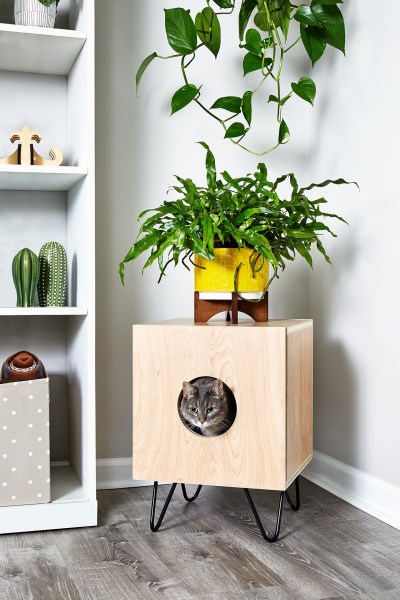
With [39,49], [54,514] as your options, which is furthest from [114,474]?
[39,49]

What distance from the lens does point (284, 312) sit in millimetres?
2439

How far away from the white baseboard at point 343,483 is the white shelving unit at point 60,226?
0.46 ft

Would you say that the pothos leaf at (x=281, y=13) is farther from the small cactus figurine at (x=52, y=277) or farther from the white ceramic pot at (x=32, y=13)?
the small cactus figurine at (x=52, y=277)

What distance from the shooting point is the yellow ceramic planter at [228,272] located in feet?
5.86

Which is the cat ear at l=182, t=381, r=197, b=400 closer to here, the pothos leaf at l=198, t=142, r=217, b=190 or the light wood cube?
the light wood cube

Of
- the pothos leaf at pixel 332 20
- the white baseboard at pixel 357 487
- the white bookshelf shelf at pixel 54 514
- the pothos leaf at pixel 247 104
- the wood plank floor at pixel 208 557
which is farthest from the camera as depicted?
the pothos leaf at pixel 247 104

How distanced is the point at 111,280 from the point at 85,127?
1.82ft

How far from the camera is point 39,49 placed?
1927mm

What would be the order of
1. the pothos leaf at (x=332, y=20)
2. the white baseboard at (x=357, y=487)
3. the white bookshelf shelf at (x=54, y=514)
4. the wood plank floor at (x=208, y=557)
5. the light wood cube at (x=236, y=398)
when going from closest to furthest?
the wood plank floor at (x=208, y=557), the light wood cube at (x=236, y=398), the white bookshelf shelf at (x=54, y=514), the white baseboard at (x=357, y=487), the pothos leaf at (x=332, y=20)

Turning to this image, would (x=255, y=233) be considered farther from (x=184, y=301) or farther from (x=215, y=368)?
(x=184, y=301)

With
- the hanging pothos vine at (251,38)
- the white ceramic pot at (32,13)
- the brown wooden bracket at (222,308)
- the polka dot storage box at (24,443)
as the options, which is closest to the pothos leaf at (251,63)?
the hanging pothos vine at (251,38)

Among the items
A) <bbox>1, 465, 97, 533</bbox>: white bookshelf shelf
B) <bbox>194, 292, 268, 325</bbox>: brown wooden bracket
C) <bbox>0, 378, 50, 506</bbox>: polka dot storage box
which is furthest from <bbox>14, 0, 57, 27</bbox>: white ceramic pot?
<bbox>1, 465, 97, 533</bbox>: white bookshelf shelf

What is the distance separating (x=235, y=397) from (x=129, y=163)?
0.93 meters

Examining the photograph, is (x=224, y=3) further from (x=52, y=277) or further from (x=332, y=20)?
(x=52, y=277)
